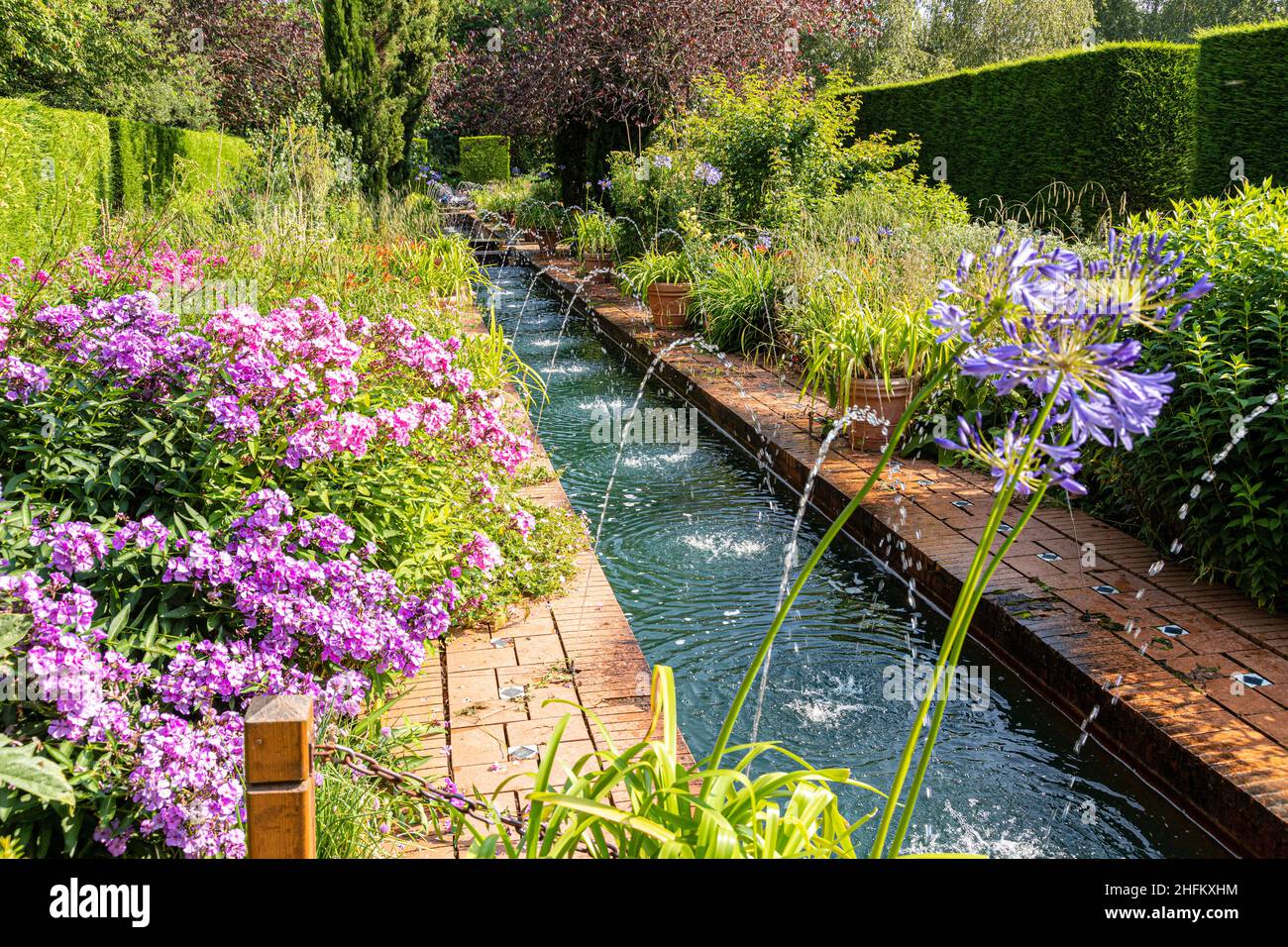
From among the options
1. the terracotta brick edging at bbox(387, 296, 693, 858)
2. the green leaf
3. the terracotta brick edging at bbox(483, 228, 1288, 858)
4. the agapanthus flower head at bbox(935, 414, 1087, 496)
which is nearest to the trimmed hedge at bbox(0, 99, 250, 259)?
the terracotta brick edging at bbox(387, 296, 693, 858)

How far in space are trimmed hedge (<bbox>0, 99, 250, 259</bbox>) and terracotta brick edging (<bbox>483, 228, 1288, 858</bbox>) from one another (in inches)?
143

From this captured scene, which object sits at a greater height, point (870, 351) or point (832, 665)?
point (870, 351)

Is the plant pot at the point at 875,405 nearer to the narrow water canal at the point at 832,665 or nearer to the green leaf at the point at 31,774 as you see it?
the narrow water canal at the point at 832,665

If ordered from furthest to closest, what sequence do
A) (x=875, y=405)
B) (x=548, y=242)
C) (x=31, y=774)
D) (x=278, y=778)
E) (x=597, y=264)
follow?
1. (x=548, y=242)
2. (x=597, y=264)
3. (x=875, y=405)
4. (x=31, y=774)
5. (x=278, y=778)

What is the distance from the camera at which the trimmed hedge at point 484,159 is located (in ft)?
101

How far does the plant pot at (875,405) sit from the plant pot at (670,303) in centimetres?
379

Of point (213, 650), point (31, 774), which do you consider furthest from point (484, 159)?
point (31, 774)

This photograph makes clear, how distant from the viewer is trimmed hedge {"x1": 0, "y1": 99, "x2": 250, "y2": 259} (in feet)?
21.6

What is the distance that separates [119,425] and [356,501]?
2.09ft

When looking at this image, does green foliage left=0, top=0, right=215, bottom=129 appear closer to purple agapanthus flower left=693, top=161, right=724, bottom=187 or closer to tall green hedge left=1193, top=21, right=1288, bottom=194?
purple agapanthus flower left=693, top=161, right=724, bottom=187

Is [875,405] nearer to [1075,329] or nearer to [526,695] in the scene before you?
[526,695]

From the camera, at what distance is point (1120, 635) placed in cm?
325

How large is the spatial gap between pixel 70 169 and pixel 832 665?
976 cm

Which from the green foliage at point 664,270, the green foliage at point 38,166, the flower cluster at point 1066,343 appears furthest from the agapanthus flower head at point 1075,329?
the green foliage at point 664,270
